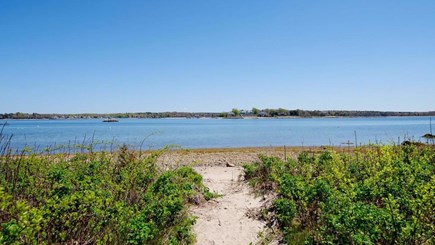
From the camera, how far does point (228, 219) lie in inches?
345

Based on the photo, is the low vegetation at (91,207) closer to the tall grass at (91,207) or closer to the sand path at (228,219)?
the tall grass at (91,207)

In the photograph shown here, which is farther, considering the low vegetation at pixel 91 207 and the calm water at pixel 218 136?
the calm water at pixel 218 136

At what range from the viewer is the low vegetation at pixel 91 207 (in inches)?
184

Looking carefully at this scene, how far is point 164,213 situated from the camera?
6621 mm

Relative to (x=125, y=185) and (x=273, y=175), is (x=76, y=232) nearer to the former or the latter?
(x=125, y=185)

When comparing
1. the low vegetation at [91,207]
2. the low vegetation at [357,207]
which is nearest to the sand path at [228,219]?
the low vegetation at [91,207]

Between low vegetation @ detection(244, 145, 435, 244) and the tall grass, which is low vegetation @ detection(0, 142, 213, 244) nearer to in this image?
the tall grass

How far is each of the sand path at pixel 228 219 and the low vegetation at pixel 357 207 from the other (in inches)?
23.6

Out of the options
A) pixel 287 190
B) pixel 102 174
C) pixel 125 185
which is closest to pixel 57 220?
pixel 125 185

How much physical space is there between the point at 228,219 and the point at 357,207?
13.3ft

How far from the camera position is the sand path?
25.1ft

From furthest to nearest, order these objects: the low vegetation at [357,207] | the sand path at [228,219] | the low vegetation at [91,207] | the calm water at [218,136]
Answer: the calm water at [218,136]
the sand path at [228,219]
the low vegetation at [357,207]
the low vegetation at [91,207]

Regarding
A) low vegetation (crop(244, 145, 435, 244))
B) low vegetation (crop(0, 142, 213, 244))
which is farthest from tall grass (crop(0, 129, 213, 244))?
low vegetation (crop(244, 145, 435, 244))

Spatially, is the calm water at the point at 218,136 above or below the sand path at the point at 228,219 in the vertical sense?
below
